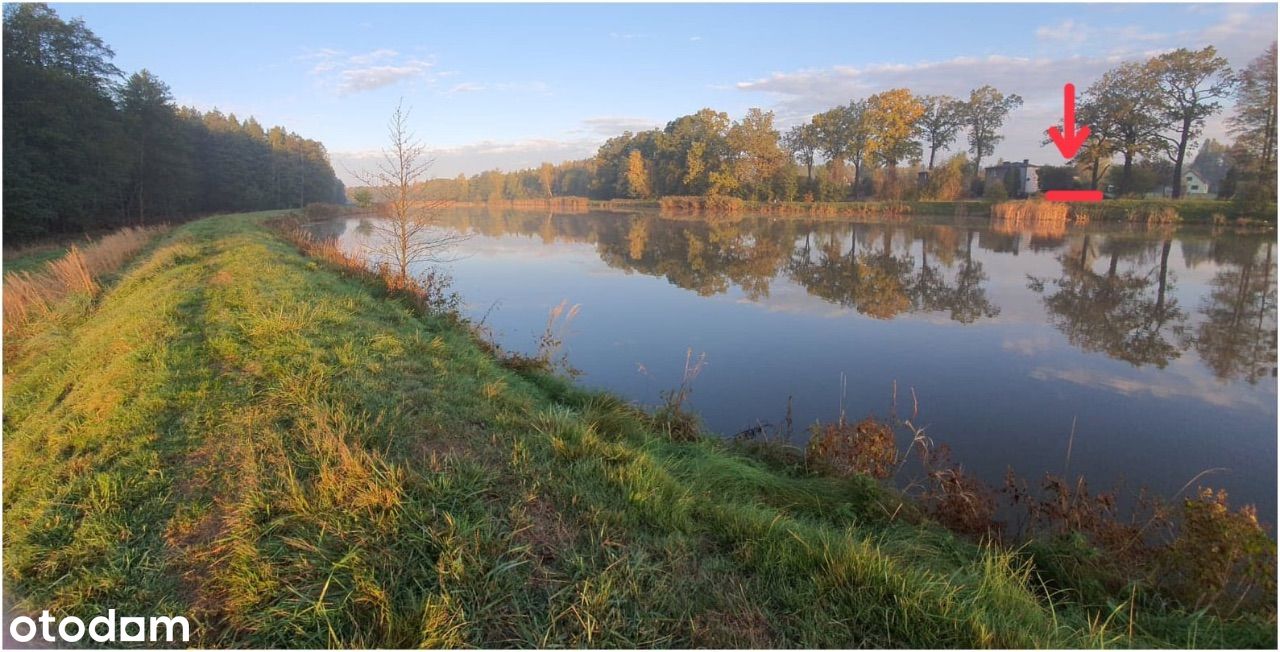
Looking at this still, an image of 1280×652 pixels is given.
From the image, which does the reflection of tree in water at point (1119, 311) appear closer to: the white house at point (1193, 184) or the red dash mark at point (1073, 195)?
the red dash mark at point (1073, 195)

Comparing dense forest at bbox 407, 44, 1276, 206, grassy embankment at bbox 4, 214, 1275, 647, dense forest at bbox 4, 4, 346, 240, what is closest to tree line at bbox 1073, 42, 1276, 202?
dense forest at bbox 407, 44, 1276, 206

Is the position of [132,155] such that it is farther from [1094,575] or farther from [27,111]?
[1094,575]

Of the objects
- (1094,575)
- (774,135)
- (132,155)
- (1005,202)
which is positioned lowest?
(1094,575)

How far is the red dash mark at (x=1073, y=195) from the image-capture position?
126 ft

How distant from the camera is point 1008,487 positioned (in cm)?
494

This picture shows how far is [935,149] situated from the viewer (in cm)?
5503

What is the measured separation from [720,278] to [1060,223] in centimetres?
2826

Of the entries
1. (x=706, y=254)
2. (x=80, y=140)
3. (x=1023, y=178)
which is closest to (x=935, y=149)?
(x=1023, y=178)

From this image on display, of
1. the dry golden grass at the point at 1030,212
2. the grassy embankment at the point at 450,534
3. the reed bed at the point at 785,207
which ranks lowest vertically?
the grassy embankment at the point at 450,534

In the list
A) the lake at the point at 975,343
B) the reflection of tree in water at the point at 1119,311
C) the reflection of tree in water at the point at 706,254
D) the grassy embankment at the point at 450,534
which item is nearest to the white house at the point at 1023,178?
the reflection of tree in water at the point at 706,254

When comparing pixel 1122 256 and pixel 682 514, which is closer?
pixel 682 514

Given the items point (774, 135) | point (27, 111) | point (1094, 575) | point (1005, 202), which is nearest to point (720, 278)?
point (1094, 575)

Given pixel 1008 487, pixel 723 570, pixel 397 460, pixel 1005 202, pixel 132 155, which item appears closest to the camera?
pixel 723 570

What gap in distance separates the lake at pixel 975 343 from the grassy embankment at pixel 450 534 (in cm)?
230
